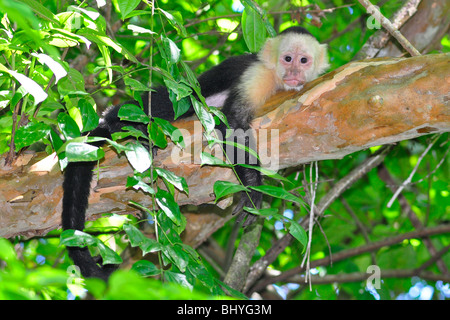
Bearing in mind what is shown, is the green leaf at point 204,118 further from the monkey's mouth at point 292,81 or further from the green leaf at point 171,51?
the monkey's mouth at point 292,81

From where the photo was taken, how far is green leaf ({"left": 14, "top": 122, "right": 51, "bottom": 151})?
185 cm

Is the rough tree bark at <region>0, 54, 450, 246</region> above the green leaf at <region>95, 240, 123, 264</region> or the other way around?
above

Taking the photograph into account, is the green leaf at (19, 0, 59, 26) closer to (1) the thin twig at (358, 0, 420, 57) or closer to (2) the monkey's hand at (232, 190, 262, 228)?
(2) the monkey's hand at (232, 190, 262, 228)

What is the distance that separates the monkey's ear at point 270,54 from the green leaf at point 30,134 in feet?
5.86

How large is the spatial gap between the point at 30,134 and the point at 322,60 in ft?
7.37

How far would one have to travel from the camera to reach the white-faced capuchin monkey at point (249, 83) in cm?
274

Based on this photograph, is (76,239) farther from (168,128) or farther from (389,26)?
(389,26)

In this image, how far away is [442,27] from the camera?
3730 mm

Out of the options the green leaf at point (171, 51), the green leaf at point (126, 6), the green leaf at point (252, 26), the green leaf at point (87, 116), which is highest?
the green leaf at point (252, 26)

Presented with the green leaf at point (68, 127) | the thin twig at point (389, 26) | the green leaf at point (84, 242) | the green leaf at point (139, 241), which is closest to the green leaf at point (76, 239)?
the green leaf at point (84, 242)

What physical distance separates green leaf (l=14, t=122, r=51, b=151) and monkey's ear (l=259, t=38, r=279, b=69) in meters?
1.79

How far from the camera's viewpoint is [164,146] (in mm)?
1856

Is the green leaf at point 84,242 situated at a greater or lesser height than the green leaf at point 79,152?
lesser

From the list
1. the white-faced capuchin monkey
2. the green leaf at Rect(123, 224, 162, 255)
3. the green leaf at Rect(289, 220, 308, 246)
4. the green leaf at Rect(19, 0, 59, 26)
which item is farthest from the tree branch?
the green leaf at Rect(19, 0, 59, 26)
